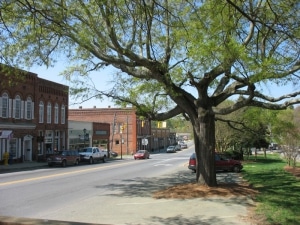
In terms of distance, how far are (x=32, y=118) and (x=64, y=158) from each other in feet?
25.4

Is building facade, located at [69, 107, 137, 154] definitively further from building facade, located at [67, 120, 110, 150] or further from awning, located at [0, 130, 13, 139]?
awning, located at [0, 130, 13, 139]

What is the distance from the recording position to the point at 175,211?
12.0 meters

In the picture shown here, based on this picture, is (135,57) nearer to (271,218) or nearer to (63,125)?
(271,218)

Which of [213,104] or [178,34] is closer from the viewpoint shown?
[178,34]

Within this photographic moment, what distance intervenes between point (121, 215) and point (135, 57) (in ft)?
18.6

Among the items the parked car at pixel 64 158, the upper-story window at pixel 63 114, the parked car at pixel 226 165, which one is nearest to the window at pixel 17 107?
the parked car at pixel 64 158

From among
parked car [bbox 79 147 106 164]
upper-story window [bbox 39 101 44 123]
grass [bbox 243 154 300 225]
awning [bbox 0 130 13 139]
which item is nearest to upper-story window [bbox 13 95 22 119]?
awning [bbox 0 130 13 139]

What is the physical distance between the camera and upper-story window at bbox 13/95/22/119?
4072 cm

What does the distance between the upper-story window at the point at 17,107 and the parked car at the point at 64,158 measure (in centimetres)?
605

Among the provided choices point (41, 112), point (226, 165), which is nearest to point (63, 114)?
point (41, 112)

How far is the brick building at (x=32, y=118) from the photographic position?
129ft

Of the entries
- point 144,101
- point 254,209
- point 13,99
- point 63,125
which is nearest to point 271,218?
point 254,209

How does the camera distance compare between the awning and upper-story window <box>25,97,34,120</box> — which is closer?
the awning

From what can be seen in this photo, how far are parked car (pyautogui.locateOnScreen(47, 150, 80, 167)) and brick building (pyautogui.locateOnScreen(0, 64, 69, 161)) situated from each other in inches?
177
